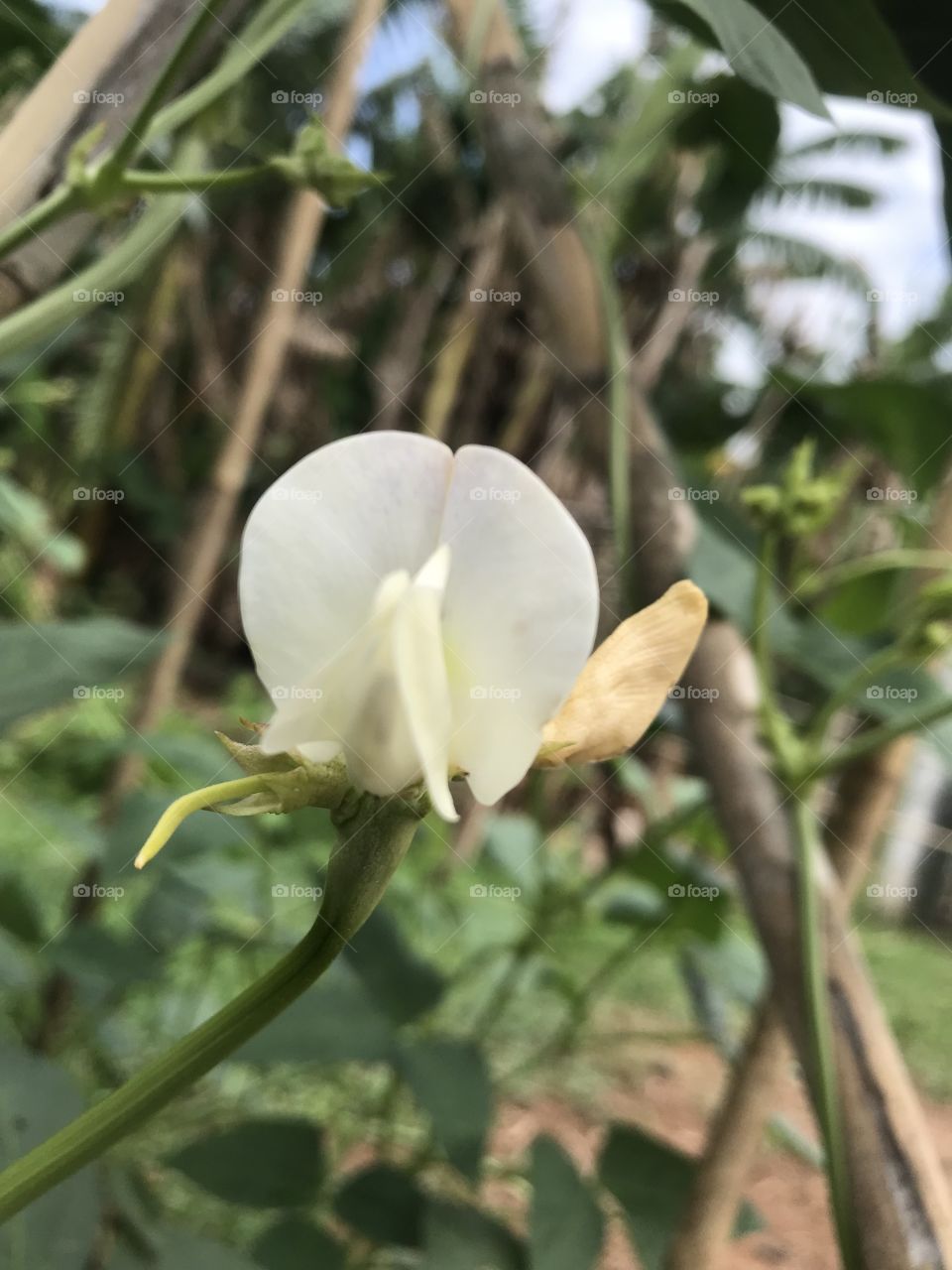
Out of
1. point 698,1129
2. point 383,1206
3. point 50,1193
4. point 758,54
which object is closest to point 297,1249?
point 383,1206

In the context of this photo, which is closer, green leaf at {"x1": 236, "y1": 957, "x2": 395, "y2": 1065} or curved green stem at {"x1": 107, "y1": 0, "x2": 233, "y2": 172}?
curved green stem at {"x1": 107, "y1": 0, "x2": 233, "y2": 172}

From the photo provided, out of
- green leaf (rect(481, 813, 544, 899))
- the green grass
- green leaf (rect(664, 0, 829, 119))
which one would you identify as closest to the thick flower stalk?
green leaf (rect(664, 0, 829, 119))

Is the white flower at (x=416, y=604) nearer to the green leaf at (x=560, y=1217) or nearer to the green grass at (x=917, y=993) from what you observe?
the green leaf at (x=560, y=1217)

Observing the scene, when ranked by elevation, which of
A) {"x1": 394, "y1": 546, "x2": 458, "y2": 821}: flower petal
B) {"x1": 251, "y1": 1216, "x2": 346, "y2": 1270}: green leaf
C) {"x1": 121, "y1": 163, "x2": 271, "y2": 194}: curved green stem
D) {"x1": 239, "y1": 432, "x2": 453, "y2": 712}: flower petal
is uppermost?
{"x1": 121, "y1": 163, "x2": 271, "y2": 194}: curved green stem

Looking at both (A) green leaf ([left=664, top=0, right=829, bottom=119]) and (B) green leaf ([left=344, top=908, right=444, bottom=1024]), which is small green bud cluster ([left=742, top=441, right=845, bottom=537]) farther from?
(B) green leaf ([left=344, top=908, right=444, bottom=1024])

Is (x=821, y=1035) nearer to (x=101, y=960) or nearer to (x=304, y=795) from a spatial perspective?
(x=304, y=795)

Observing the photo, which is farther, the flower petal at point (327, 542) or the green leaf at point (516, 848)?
the green leaf at point (516, 848)

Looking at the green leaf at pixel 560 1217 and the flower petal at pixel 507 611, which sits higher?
the flower petal at pixel 507 611

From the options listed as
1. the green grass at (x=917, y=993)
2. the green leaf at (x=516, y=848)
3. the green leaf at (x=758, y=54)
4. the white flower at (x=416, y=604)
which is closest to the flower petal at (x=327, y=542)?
the white flower at (x=416, y=604)
